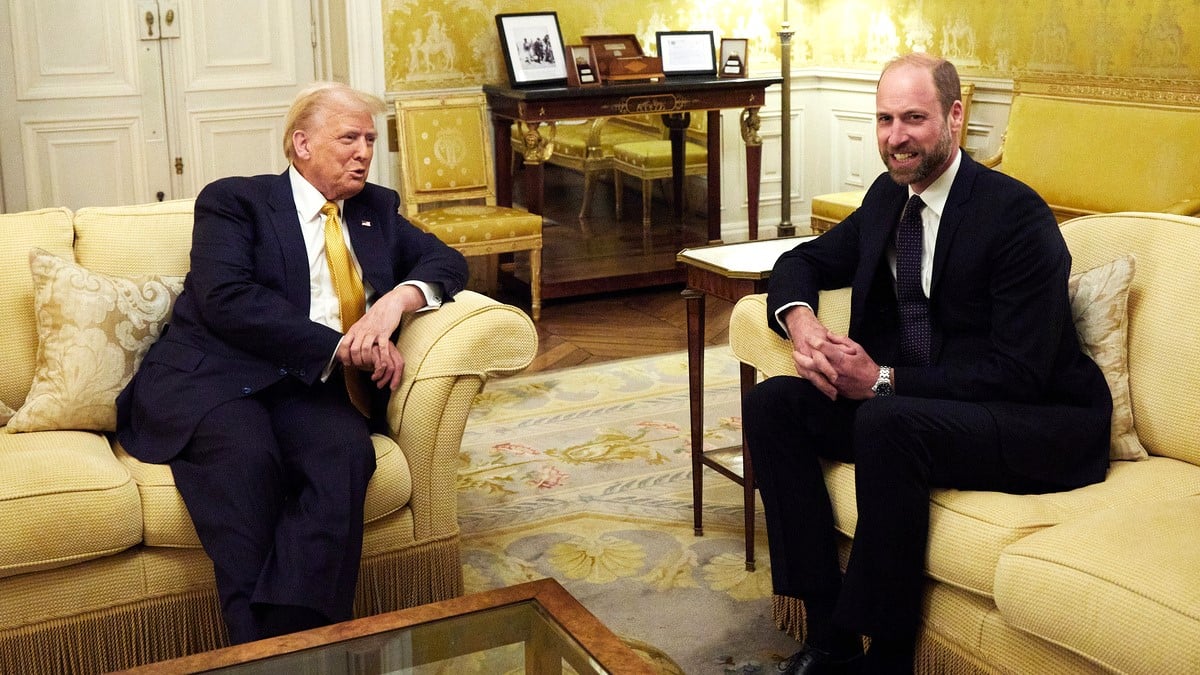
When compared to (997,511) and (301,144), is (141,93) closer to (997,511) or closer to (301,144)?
(301,144)

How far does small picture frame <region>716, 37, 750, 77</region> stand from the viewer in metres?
6.09

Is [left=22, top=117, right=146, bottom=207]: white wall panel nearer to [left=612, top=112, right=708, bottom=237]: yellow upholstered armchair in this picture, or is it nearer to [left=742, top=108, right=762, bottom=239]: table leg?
[left=612, top=112, right=708, bottom=237]: yellow upholstered armchair

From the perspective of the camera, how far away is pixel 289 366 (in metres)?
2.69

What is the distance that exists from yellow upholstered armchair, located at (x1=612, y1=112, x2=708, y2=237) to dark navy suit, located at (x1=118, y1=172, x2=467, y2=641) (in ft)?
10.7

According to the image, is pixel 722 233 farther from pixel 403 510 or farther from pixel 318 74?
pixel 403 510

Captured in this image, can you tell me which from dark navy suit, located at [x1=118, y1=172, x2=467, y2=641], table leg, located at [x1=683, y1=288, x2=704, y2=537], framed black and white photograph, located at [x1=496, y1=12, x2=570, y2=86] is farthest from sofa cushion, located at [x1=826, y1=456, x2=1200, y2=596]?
framed black and white photograph, located at [x1=496, y1=12, x2=570, y2=86]

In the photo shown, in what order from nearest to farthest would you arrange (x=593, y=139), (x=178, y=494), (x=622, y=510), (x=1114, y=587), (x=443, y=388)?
(x=1114, y=587) → (x=178, y=494) → (x=443, y=388) → (x=622, y=510) → (x=593, y=139)

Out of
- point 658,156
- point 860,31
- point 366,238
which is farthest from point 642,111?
point 366,238

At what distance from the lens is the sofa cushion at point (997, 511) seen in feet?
7.09

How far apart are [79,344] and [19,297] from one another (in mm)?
218

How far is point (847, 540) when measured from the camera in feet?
8.25

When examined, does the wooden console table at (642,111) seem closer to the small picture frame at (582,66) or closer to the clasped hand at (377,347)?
the small picture frame at (582,66)

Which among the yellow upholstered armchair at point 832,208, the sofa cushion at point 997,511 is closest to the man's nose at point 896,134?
the sofa cushion at point 997,511

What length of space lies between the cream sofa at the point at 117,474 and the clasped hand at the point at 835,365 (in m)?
0.63
